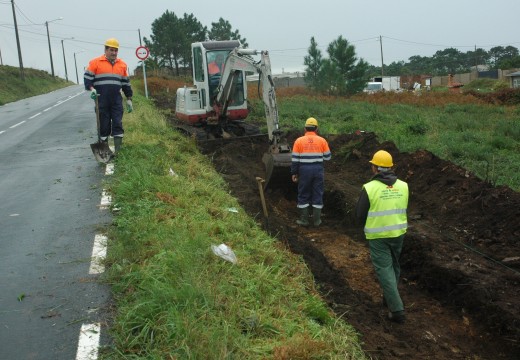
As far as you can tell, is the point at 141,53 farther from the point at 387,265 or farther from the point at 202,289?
the point at 202,289

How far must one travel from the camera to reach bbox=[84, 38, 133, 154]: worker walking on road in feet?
32.7

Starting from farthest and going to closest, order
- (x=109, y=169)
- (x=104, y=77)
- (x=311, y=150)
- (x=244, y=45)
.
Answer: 1. (x=244, y=45)
2. (x=104, y=77)
3. (x=109, y=169)
4. (x=311, y=150)

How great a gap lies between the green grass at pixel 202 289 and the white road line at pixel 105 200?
0.12 m

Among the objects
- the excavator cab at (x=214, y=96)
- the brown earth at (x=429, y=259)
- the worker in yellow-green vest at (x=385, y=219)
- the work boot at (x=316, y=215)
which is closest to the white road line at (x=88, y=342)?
the brown earth at (x=429, y=259)

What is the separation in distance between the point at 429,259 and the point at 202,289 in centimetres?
402

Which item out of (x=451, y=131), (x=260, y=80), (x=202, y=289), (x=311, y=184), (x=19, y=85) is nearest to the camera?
(x=202, y=289)

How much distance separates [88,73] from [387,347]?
735 cm

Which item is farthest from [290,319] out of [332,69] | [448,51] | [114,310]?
[448,51]

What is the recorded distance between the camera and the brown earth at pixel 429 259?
564 centimetres

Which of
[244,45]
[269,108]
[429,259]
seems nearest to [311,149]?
[269,108]

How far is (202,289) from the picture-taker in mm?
4480

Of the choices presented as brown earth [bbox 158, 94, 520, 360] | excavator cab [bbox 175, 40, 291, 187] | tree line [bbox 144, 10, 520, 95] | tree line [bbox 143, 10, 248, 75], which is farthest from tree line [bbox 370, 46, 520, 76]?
brown earth [bbox 158, 94, 520, 360]

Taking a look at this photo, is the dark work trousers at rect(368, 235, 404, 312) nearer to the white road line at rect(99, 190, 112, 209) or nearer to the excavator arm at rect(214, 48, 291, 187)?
the white road line at rect(99, 190, 112, 209)

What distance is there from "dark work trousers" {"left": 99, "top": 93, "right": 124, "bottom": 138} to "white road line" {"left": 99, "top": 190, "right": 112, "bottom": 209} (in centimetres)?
240
